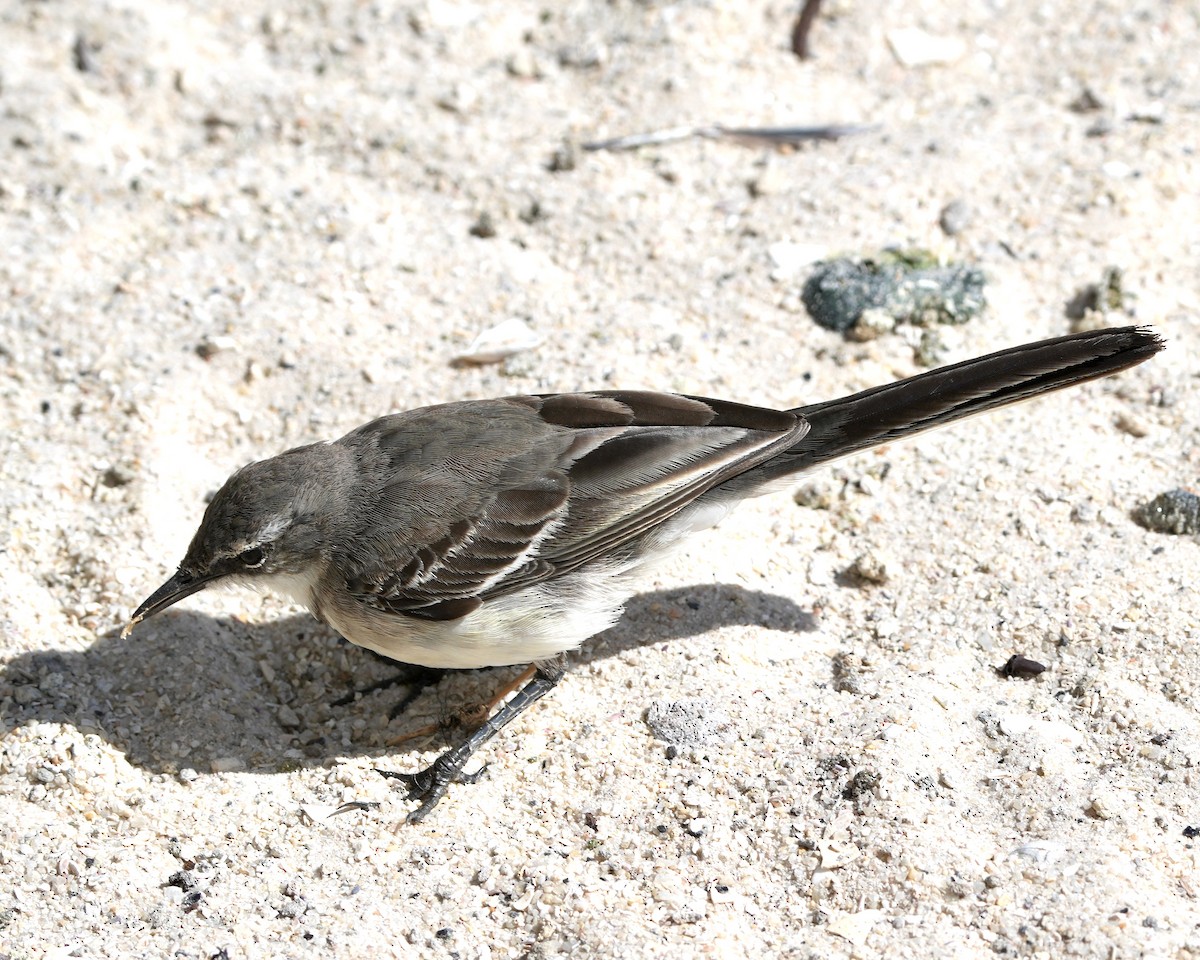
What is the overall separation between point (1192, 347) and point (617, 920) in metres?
4.47

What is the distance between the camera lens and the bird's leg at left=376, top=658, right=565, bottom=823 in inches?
202

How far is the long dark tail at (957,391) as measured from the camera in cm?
503

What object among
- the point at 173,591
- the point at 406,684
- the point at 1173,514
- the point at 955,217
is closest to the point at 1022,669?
the point at 1173,514

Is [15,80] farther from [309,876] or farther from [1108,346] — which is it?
[1108,346]

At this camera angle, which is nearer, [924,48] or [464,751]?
[464,751]

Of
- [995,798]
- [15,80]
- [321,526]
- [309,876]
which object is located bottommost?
[309,876]

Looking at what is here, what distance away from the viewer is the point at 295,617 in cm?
612

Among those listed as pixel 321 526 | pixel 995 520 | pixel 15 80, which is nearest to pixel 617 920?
pixel 321 526

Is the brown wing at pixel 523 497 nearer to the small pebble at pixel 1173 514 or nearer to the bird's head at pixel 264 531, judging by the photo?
the bird's head at pixel 264 531

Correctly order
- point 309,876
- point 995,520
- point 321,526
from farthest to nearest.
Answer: point 995,520 < point 321,526 < point 309,876

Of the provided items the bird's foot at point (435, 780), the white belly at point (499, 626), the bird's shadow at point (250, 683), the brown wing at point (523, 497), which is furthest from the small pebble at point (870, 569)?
the bird's foot at point (435, 780)

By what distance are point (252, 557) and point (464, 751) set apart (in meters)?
1.23

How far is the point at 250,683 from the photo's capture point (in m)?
5.74

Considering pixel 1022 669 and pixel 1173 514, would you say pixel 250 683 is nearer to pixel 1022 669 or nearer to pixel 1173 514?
pixel 1022 669
